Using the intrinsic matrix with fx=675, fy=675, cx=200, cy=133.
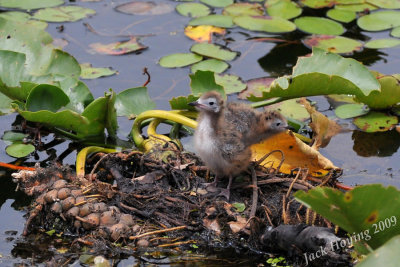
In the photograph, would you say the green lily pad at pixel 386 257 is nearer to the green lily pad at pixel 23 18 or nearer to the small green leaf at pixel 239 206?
the small green leaf at pixel 239 206

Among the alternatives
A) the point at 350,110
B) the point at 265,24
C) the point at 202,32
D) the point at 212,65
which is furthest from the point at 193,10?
the point at 350,110

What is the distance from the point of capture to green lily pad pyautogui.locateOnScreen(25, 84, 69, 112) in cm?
569

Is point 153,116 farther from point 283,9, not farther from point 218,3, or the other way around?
point 283,9

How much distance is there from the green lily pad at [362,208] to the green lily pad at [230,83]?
105 inches

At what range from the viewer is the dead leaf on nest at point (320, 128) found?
5773mm

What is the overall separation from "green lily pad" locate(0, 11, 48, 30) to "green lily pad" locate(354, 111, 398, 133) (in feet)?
12.1

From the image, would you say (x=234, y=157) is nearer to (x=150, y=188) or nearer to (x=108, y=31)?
(x=150, y=188)

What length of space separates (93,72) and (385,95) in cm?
289

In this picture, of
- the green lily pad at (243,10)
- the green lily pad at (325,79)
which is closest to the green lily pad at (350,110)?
the green lily pad at (325,79)

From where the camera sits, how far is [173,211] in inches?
199

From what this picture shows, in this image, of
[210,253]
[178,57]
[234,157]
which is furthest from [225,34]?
[210,253]

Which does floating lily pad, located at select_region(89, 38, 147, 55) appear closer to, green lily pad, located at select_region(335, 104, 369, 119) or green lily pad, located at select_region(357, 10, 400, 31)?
green lily pad, located at select_region(335, 104, 369, 119)

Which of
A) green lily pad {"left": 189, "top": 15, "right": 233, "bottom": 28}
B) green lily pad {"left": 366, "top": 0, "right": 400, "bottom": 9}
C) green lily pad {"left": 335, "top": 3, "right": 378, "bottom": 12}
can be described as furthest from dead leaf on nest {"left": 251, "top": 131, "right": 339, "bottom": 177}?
green lily pad {"left": 366, "top": 0, "right": 400, "bottom": 9}

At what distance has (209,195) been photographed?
516 cm
